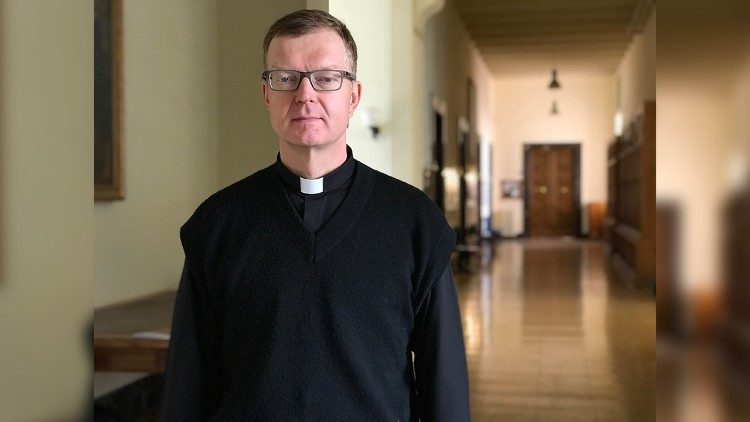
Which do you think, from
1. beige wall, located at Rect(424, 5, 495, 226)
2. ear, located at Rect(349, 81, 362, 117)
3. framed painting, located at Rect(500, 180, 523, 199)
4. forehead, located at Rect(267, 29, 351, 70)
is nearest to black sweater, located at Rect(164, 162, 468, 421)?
ear, located at Rect(349, 81, 362, 117)

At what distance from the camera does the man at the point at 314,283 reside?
1.41 m

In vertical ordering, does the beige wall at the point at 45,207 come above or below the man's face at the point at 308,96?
below

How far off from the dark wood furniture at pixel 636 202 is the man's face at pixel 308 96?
855cm

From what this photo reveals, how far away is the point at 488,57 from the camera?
21.3 m

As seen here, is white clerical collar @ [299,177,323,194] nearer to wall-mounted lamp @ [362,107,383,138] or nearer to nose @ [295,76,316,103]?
nose @ [295,76,316,103]

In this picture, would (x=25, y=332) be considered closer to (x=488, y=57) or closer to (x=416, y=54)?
(x=416, y=54)

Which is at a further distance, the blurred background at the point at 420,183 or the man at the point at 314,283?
the man at the point at 314,283

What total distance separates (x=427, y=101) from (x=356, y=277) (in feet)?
34.3

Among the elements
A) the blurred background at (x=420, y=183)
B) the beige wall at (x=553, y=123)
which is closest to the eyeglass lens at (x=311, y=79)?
the blurred background at (x=420, y=183)

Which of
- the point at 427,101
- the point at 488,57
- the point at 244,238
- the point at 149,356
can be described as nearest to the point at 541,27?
the point at 488,57

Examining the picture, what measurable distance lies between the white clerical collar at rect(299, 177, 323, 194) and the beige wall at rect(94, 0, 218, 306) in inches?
147

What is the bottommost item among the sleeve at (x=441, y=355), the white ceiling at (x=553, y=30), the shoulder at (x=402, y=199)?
the sleeve at (x=441, y=355)

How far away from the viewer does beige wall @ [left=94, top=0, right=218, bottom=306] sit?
5.20 meters

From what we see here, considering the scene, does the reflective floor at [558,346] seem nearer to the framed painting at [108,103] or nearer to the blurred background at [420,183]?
the blurred background at [420,183]
